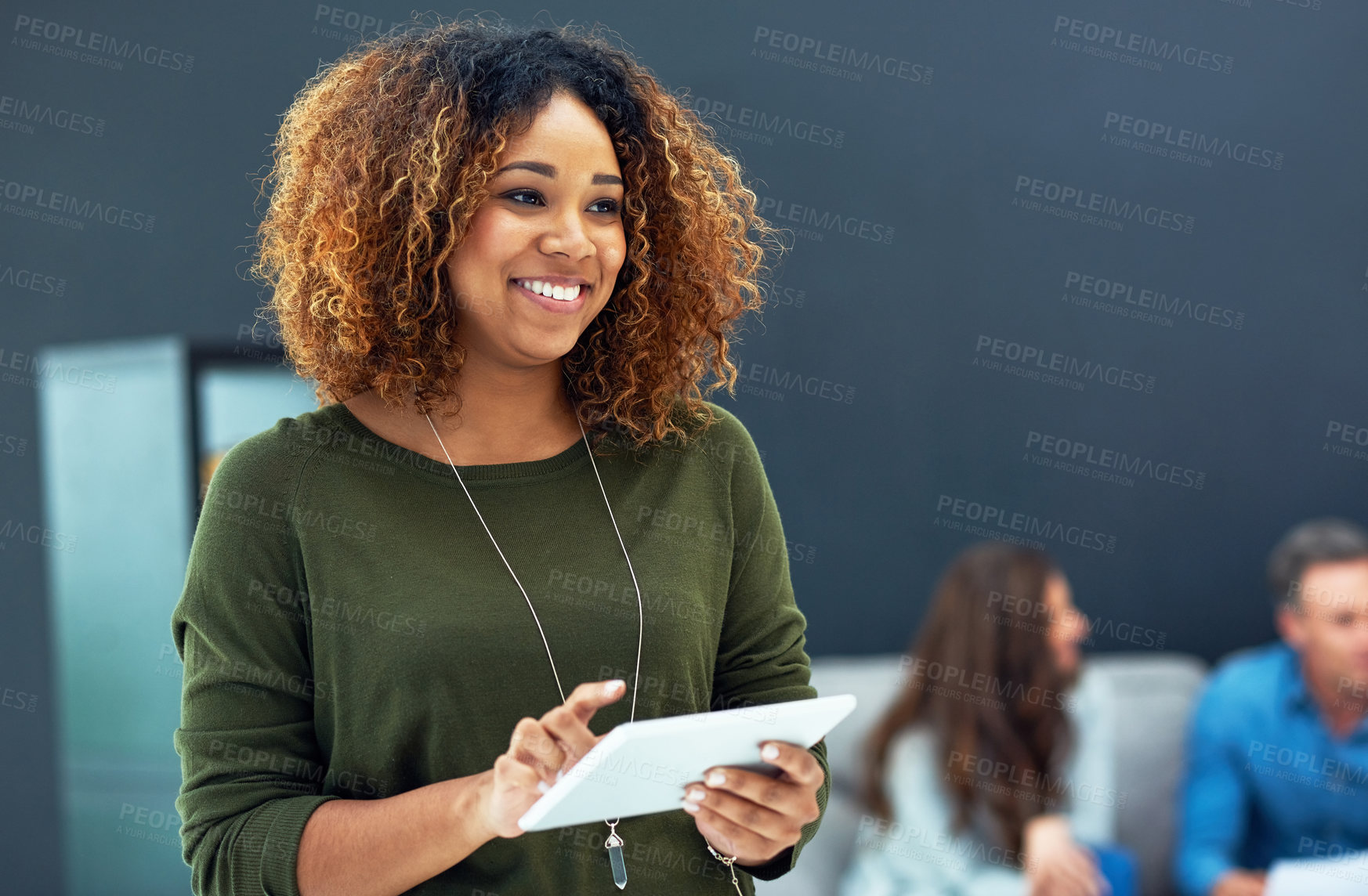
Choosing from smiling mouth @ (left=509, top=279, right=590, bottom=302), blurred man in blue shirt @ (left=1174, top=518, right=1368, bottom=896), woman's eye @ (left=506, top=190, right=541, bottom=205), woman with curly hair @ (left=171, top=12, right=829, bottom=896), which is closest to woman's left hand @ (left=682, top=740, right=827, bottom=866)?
woman with curly hair @ (left=171, top=12, right=829, bottom=896)

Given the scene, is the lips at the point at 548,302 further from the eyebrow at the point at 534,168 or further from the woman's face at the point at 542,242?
the eyebrow at the point at 534,168

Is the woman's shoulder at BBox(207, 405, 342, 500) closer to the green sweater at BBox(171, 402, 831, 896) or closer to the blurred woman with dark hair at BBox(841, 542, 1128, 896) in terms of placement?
the green sweater at BBox(171, 402, 831, 896)

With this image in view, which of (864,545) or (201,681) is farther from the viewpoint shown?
(864,545)

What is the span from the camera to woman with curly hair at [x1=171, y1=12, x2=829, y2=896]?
1099mm

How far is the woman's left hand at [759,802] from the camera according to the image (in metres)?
1.04

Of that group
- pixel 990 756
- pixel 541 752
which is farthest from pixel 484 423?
pixel 990 756

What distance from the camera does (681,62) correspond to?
3420 millimetres

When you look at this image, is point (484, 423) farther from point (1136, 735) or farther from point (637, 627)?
Answer: point (1136, 735)

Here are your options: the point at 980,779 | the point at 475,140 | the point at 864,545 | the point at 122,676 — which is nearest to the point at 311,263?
the point at 475,140

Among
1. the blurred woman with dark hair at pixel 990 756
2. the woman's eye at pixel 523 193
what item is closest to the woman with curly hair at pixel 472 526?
the woman's eye at pixel 523 193

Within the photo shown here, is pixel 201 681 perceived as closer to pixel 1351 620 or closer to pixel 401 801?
pixel 401 801

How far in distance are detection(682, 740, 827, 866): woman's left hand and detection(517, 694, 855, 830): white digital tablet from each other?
0.01 metres

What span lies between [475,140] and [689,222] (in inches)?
10.9

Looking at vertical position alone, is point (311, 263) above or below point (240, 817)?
above
